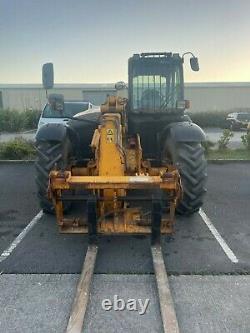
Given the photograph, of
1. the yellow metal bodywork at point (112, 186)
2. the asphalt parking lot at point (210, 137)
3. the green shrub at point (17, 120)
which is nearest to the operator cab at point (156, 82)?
the yellow metal bodywork at point (112, 186)

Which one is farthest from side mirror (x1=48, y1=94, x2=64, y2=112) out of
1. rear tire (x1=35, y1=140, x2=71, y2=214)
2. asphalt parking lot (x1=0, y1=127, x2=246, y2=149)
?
asphalt parking lot (x1=0, y1=127, x2=246, y2=149)

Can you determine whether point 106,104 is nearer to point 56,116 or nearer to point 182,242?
point 182,242

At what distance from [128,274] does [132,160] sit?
6.53 feet

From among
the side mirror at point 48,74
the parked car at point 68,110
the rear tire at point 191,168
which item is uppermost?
the side mirror at point 48,74

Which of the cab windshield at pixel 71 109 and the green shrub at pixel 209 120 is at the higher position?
the cab windshield at pixel 71 109

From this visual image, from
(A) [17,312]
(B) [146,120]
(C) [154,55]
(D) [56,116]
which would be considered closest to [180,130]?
(B) [146,120]

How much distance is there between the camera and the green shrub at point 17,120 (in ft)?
79.2

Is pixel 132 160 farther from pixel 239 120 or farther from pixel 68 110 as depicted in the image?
pixel 239 120

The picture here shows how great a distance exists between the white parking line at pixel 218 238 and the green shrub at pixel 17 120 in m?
20.1

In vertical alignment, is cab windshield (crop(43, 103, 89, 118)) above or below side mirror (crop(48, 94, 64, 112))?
below

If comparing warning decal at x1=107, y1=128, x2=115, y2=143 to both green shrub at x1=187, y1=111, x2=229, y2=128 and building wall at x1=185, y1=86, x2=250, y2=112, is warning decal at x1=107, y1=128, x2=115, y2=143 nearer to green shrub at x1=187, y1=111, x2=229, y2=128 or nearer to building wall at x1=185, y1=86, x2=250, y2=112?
green shrub at x1=187, y1=111, x2=229, y2=128

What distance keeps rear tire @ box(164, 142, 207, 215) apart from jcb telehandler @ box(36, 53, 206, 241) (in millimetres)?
15

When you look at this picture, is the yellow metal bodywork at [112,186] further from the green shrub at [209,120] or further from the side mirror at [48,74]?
the green shrub at [209,120]

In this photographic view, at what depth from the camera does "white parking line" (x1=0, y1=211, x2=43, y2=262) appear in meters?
4.71
